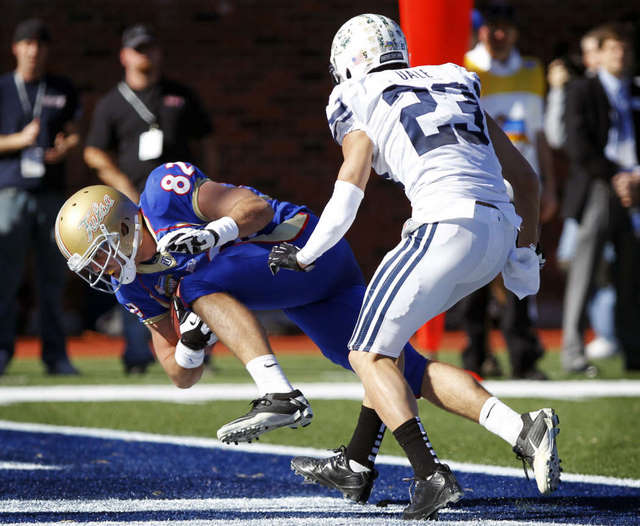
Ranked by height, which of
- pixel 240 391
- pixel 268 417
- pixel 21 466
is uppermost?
pixel 268 417

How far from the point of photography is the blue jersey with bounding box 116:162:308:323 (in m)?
3.85

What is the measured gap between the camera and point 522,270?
3.54m

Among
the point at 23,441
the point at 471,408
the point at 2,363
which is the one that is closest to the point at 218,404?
the point at 23,441

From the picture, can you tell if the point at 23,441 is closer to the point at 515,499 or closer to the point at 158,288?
the point at 158,288

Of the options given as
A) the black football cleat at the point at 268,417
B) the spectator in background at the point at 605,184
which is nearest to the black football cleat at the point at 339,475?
the black football cleat at the point at 268,417

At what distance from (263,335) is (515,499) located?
0.94m

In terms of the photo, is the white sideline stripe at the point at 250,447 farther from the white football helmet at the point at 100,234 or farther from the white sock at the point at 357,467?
the white football helmet at the point at 100,234

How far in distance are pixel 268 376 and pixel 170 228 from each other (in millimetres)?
616

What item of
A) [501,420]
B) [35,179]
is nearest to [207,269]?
[501,420]

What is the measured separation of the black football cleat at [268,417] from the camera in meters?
3.43

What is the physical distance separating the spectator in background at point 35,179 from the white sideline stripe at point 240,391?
66 centimetres

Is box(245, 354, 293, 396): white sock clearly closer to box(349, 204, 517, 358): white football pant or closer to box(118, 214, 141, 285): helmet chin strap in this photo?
box(349, 204, 517, 358): white football pant

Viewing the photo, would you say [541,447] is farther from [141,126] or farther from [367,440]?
[141,126]

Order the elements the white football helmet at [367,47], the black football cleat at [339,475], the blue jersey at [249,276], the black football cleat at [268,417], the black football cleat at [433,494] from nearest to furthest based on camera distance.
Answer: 1. the black football cleat at [433,494]
2. the black football cleat at [268,417]
3. the white football helmet at [367,47]
4. the black football cleat at [339,475]
5. the blue jersey at [249,276]
